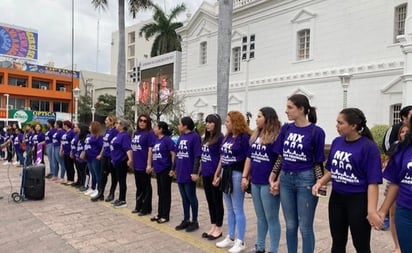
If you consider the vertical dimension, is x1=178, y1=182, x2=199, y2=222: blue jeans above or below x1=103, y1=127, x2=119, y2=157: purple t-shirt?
below

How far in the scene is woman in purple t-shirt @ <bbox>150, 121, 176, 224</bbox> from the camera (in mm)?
6293

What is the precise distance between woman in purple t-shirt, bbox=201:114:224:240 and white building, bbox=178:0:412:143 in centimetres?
936

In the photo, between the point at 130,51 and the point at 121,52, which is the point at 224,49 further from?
the point at 130,51

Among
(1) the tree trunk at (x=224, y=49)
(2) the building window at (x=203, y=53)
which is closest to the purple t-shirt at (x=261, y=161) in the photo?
(1) the tree trunk at (x=224, y=49)

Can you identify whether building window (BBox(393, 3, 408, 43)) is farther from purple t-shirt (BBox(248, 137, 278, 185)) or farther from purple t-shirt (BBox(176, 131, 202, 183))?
purple t-shirt (BBox(248, 137, 278, 185))

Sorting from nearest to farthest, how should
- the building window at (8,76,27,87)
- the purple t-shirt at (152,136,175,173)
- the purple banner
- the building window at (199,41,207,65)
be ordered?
the purple t-shirt at (152,136,175,173) < the building window at (199,41,207,65) < the purple banner < the building window at (8,76,27,87)

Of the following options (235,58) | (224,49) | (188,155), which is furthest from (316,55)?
(188,155)

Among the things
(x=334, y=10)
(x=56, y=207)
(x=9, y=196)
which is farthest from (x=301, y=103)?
(x=334, y=10)

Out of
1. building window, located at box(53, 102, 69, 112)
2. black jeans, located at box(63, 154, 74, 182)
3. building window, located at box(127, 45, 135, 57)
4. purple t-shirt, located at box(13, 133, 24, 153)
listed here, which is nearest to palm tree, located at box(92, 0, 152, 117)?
purple t-shirt, located at box(13, 133, 24, 153)

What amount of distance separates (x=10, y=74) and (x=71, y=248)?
54.0 metres

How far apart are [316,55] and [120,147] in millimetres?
14215

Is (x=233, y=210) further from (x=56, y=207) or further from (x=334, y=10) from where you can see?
(x=334, y=10)

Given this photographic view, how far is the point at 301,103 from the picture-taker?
3980 millimetres

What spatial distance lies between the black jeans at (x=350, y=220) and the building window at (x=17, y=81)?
188 feet
